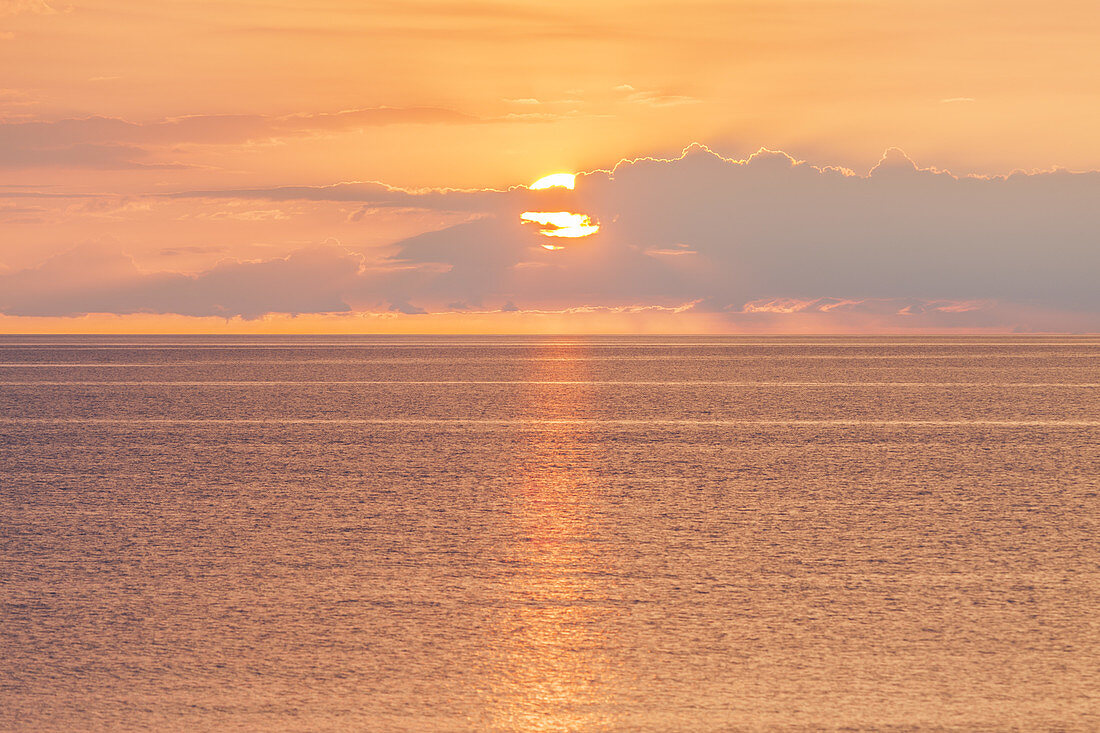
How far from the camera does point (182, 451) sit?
941 centimetres

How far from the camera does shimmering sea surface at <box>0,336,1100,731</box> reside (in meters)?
3.68

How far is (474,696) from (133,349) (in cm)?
2439

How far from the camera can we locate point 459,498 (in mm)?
7258

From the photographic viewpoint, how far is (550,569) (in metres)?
5.39

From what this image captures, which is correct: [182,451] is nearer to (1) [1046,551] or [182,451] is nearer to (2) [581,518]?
(2) [581,518]

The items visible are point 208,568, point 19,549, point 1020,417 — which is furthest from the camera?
point 1020,417

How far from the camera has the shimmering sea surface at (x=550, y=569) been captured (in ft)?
12.1

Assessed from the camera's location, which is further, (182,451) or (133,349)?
(133,349)

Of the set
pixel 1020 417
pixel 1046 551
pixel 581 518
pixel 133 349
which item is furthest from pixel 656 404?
pixel 133 349

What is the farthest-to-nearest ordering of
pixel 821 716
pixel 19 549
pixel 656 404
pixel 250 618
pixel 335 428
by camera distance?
pixel 656 404 → pixel 335 428 → pixel 19 549 → pixel 250 618 → pixel 821 716

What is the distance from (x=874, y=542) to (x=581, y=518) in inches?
62.4

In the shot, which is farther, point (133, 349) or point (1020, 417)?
point (133, 349)

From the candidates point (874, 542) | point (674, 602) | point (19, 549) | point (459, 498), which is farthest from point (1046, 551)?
point (19, 549)

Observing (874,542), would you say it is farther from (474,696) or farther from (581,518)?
(474,696)
